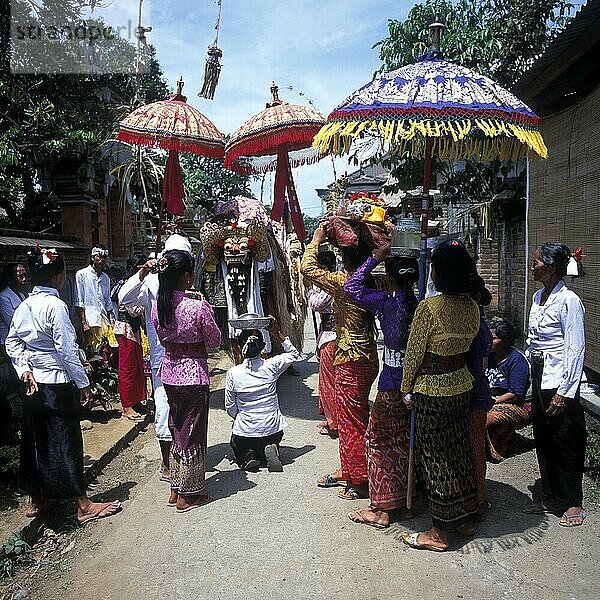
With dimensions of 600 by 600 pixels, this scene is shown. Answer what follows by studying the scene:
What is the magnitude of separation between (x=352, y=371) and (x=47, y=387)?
2.14 m

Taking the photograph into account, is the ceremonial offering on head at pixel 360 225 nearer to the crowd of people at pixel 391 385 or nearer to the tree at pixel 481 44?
the crowd of people at pixel 391 385

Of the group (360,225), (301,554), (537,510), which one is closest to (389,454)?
(301,554)

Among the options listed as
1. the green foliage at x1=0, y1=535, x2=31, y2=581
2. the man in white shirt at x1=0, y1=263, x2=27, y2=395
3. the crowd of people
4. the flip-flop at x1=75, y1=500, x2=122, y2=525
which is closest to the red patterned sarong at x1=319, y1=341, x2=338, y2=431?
the crowd of people

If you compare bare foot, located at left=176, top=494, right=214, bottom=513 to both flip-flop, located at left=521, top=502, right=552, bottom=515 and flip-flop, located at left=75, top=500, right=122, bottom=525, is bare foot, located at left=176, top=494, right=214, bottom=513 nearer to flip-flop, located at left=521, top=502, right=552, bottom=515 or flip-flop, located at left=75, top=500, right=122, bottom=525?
flip-flop, located at left=75, top=500, right=122, bottom=525

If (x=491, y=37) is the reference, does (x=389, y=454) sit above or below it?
below

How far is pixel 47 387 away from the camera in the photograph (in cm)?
382

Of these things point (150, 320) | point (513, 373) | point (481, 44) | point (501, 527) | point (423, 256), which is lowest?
point (501, 527)

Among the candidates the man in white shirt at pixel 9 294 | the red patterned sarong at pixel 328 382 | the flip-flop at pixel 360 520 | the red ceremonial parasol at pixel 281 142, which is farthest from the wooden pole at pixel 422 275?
the man in white shirt at pixel 9 294

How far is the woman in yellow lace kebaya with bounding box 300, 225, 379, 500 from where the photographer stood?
416cm

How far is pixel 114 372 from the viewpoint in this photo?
22.4 ft

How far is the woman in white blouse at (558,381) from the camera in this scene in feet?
11.8

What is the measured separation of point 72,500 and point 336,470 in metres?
2.08

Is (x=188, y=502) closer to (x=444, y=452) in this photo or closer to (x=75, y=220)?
(x=444, y=452)

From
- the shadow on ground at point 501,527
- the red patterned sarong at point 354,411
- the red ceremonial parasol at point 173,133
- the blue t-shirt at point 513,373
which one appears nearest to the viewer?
the shadow on ground at point 501,527
